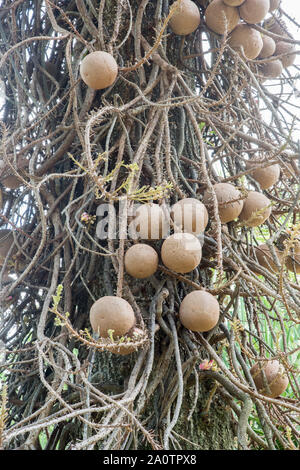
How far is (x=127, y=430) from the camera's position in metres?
0.80

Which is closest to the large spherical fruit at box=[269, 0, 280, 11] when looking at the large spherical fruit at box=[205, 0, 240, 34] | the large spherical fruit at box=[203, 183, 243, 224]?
the large spherical fruit at box=[205, 0, 240, 34]

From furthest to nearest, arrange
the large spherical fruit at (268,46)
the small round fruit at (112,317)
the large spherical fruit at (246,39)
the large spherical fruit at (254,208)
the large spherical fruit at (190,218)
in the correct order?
the large spherical fruit at (268,46) < the large spherical fruit at (246,39) < the large spherical fruit at (254,208) < the large spherical fruit at (190,218) < the small round fruit at (112,317)

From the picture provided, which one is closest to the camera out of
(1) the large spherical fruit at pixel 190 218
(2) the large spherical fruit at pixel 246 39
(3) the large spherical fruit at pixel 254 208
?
(1) the large spherical fruit at pixel 190 218

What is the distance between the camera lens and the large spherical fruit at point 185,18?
3.61ft

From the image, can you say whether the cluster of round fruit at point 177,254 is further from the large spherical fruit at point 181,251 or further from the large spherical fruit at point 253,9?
the large spherical fruit at point 253,9

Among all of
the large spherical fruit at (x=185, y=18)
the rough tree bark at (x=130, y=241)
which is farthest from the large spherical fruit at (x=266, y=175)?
the large spherical fruit at (x=185, y=18)

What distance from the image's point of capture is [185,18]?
111 centimetres

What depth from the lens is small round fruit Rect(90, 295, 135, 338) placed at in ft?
2.66

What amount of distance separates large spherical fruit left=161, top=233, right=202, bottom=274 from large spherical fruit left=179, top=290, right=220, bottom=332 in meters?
0.06

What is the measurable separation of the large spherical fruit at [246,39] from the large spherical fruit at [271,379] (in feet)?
2.41
